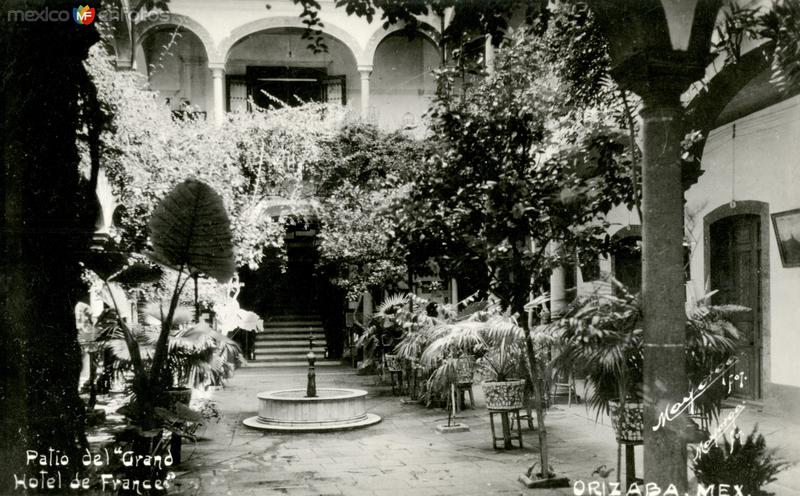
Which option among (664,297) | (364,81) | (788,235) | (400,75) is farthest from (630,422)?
(400,75)

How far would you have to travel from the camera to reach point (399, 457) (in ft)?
25.3

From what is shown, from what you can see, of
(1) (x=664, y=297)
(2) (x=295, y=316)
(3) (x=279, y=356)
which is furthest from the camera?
(2) (x=295, y=316)

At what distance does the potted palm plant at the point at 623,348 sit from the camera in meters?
4.95

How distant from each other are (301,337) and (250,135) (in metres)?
6.17

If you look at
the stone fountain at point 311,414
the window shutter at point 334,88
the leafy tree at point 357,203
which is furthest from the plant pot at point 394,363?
the window shutter at point 334,88

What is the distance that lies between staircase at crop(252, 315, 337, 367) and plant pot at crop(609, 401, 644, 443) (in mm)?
13238

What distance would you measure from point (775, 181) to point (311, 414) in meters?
6.84

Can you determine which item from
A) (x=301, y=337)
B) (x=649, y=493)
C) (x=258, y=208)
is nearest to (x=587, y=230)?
(x=649, y=493)

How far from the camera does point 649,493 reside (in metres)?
4.16

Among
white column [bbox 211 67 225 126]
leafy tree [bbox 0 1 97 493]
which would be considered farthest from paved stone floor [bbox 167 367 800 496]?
white column [bbox 211 67 225 126]

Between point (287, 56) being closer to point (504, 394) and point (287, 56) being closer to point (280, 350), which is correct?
point (280, 350)

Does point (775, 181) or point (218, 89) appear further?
point (218, 89)

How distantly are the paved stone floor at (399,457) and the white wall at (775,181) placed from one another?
917 mm

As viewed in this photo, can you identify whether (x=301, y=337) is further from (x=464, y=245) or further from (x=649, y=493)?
(x=649, y=493)
